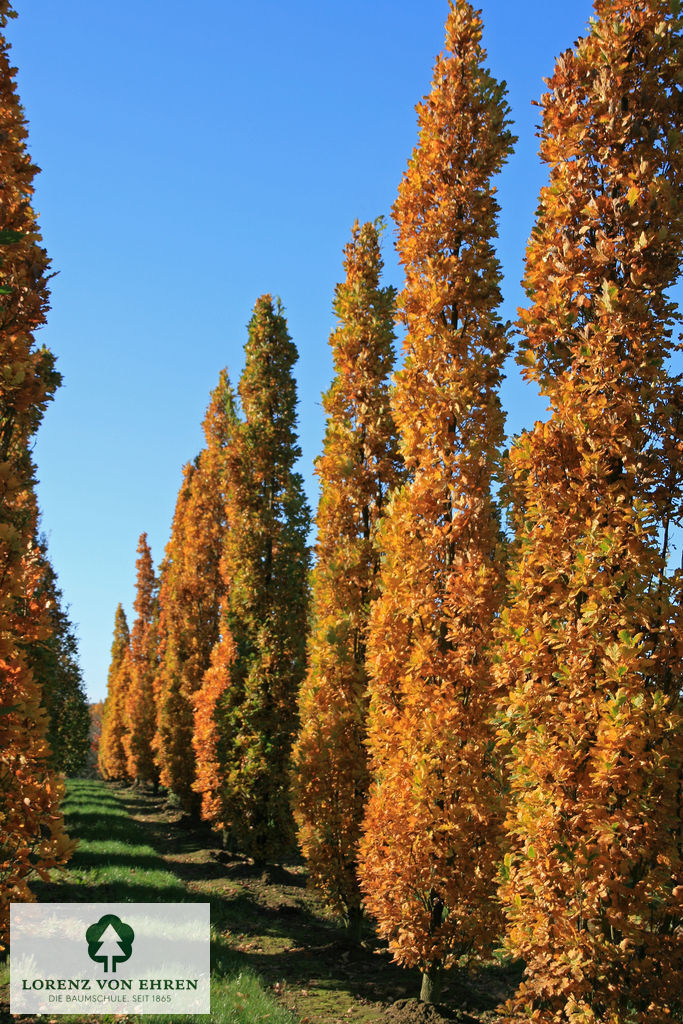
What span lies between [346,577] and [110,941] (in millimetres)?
6097

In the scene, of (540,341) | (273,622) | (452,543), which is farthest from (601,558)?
(273,622)

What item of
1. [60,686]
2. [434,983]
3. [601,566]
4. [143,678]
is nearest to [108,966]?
[434,983]

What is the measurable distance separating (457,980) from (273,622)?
8.01 metres

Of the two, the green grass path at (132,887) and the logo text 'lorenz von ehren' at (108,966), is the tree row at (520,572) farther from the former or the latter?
the logo text 'lorenz von ehren' at (108,966)

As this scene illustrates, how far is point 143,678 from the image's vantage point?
129 ft

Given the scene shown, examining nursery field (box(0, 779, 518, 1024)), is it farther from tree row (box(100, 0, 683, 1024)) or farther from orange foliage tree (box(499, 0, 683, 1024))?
orange foliage tree (box(499, 0, 683, 1024))

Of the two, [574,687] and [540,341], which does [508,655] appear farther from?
[540,341]

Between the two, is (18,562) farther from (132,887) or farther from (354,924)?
(132,887)

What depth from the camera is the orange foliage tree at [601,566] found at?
5.12 meters

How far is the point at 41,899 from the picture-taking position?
11617 mm

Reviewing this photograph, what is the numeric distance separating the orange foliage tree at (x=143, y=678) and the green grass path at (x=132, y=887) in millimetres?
9664

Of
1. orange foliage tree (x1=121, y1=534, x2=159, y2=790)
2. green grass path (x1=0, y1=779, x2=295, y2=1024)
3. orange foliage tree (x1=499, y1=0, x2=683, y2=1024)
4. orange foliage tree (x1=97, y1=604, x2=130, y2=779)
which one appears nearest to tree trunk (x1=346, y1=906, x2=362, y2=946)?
green grass path (x1=0, y1=779, x2=295, y2=1024)

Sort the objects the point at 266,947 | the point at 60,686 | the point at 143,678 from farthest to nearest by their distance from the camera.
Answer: the point at 143,678, the point at 60,686, the point at 266,947

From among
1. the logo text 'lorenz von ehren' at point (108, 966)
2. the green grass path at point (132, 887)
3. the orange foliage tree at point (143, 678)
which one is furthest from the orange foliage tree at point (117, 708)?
the logo text 'lorenz von ehren' at point (108, 966)
